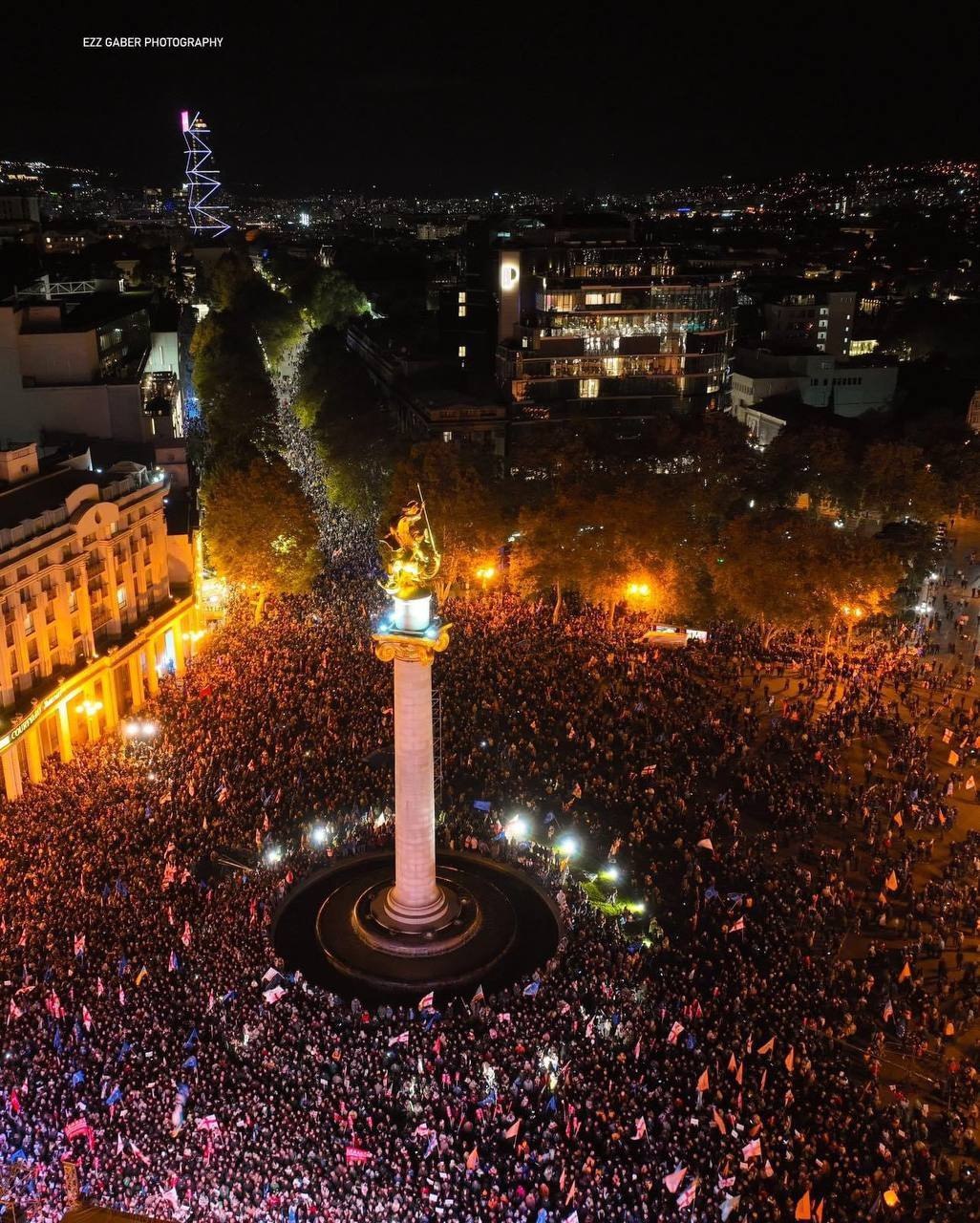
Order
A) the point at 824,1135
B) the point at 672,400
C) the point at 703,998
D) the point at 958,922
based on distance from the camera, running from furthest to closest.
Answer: the point at 672,400, the point at 958,922, the point at 703,998, the point at 824,1135

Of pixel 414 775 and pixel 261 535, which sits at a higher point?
pixel 261 535

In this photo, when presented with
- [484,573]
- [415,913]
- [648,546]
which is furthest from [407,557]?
[484,573]

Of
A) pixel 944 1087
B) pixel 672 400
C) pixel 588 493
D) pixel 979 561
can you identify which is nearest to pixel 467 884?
pixel 944 1087

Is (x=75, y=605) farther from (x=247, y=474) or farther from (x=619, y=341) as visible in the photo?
(x=619, y=341)

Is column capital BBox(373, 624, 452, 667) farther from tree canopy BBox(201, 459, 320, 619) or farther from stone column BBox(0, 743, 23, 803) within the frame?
tree canopy BBox(201, 459, 320, 619)

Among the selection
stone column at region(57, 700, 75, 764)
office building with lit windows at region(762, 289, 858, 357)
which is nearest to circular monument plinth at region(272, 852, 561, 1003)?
stone column at region(57, 700, 75, 764)

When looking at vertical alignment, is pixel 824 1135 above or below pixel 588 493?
below

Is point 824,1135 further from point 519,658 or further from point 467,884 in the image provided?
point 519,658
